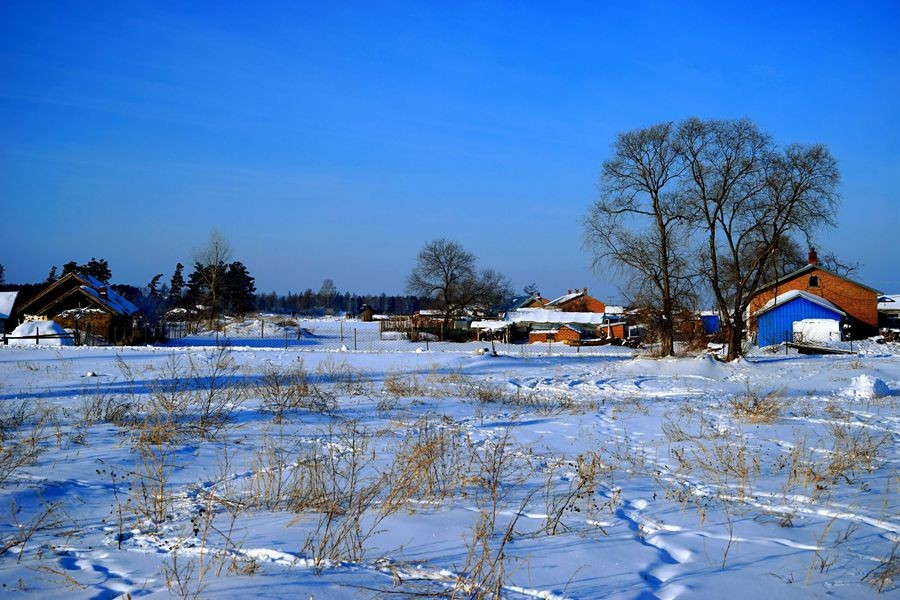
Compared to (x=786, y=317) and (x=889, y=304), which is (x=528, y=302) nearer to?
(x=889, y=304)

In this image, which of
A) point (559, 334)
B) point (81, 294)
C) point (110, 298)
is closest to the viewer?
point (110, 298)

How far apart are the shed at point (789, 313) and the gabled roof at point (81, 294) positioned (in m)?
42.1

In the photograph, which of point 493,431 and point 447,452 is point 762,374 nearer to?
point 493,431

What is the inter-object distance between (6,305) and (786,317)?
57.9 m

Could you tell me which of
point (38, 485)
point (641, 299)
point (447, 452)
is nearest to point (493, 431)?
point (447, 452)

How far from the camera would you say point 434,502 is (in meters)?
5.17

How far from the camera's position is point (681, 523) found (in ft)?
15.7

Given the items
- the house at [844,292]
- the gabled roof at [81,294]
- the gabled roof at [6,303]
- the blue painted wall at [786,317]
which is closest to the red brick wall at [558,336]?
the blue painted wall at [786,317]

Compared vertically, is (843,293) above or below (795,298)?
above

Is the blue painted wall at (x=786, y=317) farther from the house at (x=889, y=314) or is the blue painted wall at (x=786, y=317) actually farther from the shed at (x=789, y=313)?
the house at (x=889, y=314)

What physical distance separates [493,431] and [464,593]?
554cm

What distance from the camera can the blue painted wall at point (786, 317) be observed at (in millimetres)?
44500

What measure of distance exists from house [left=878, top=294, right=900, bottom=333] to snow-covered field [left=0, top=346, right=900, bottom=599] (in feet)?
190

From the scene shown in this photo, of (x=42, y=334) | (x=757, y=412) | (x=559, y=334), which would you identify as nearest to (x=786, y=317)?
(x=559, y=334)
